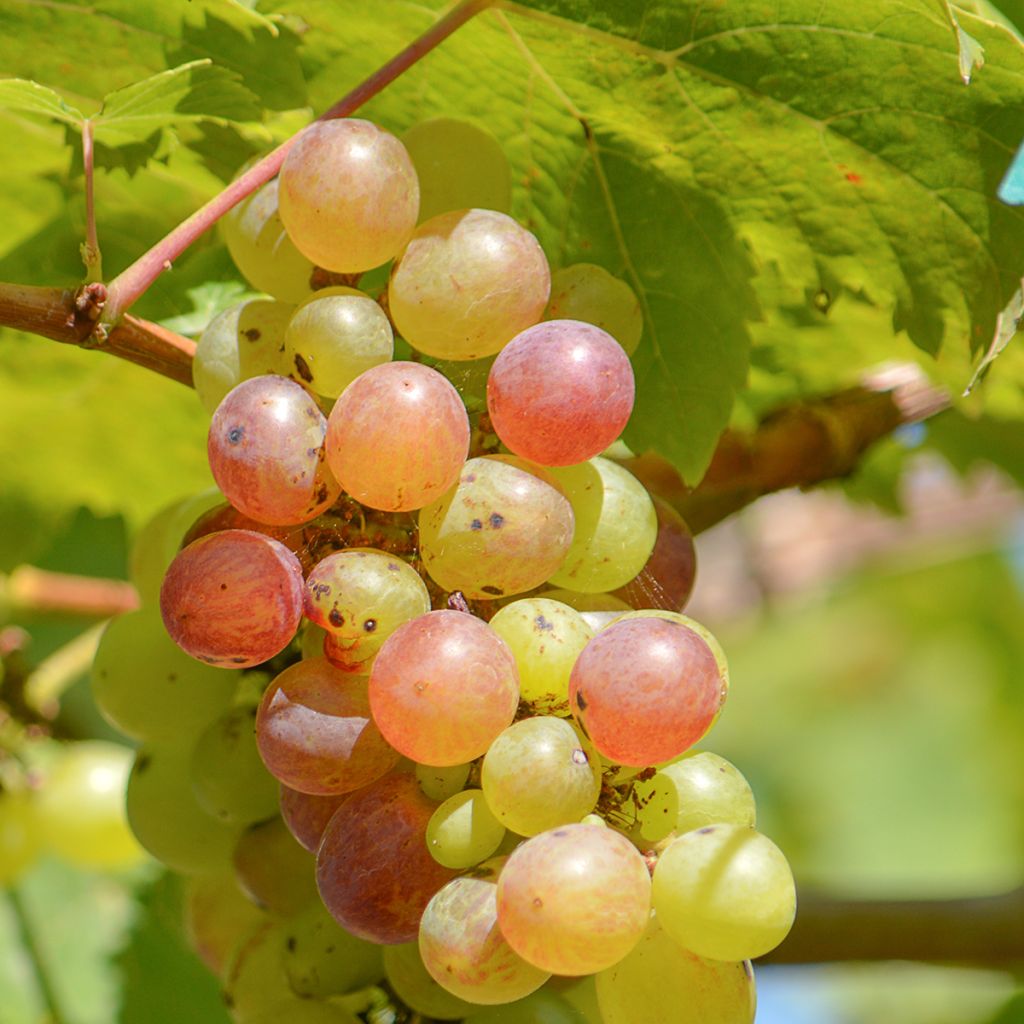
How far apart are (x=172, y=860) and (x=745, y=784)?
1.45 ft

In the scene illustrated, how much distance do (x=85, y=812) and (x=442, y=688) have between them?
2.92 ft

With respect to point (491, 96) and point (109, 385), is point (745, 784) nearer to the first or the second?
point (491, 96)

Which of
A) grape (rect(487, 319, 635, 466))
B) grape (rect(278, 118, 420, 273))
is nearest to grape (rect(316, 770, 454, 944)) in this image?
grape (rect(487, 319, 635, 466))

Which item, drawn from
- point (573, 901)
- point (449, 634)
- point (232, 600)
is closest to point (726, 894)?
point (573, 901)

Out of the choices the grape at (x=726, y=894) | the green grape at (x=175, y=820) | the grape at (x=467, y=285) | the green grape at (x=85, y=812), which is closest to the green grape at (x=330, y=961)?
the green grape at (x=175, y=820)

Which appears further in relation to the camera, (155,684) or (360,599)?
(155,684)

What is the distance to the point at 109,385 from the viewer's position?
1289 millimetres

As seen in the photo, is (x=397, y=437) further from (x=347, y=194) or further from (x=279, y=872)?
(x=279, y=872)

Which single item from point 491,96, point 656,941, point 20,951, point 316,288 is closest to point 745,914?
point 656,941

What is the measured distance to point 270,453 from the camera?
0.73 metres

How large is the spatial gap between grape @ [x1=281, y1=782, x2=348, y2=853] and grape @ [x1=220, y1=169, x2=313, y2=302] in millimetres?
324

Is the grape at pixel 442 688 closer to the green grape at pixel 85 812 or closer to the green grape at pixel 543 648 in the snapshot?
the green grape at pixel 543 648

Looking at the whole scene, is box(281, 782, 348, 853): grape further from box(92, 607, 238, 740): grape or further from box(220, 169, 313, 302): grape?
box(220, 169, 313, 302): grape

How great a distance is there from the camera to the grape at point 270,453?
73 cm
